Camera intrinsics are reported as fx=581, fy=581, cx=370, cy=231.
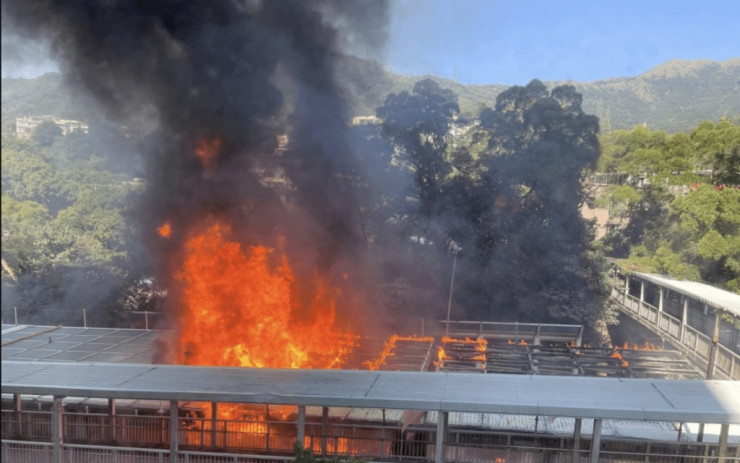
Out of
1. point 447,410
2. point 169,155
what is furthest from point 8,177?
point 447,410

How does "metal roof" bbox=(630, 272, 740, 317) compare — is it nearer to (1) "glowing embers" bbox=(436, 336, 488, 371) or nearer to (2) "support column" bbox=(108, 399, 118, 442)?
(1) "glowing embers" bbox=(436, 336, 488, 371)

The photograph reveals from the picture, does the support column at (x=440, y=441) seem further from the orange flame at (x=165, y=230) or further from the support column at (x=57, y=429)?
the orange flame at (x=165, y=230)

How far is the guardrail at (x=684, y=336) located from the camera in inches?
600

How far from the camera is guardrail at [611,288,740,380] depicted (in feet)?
50.0

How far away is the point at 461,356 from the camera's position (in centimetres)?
1400

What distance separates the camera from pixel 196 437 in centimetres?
1027

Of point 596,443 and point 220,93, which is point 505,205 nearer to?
point 220,93

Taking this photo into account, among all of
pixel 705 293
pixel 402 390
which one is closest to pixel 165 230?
pixel 402 390

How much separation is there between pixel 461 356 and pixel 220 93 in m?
9.73

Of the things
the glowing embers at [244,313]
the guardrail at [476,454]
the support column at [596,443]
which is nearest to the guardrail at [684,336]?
the guardrail at [476,454]

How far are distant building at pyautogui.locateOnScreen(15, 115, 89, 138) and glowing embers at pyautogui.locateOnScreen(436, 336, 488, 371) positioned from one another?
45.6 ft

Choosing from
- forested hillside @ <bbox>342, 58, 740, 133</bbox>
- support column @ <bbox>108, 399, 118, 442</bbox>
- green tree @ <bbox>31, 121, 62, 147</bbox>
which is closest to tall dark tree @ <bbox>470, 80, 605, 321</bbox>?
forested hillside @ <bbox>342, 58, 740, 133</bbox>

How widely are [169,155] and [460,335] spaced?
36.6ft

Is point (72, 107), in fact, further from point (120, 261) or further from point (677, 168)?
point (677, 168)
